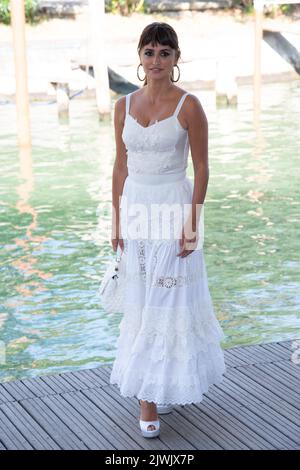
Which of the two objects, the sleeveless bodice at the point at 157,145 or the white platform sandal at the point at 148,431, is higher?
the sleeveless bodice at the point at 157,145

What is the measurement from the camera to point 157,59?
4023 millimetres

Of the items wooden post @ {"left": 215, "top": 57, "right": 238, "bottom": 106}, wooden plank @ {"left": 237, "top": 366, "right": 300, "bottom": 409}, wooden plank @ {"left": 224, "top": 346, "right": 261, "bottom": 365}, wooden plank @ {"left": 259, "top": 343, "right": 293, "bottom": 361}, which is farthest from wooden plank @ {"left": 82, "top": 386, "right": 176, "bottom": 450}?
wooden post @ {"left": 215, "top": 57, "right": 238, "bottom": 106}

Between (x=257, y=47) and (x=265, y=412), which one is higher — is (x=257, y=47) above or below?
above

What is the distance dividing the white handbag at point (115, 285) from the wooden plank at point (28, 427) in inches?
24.2

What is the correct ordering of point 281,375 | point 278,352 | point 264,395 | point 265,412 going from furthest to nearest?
point 278,352
point 281,375
point 264,395
point 265,412

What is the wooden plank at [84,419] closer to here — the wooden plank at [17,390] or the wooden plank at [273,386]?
the wooden plank at [17,390]

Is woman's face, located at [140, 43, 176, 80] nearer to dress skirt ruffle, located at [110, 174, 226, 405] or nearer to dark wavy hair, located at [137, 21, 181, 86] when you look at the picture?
dark wavy hair, located at [137, 21, 181, 86]

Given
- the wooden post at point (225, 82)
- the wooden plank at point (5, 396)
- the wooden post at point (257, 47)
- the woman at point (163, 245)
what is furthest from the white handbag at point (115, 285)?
the wooden post at point (225, 82)

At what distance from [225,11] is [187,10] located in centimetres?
112

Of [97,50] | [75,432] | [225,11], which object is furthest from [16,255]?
[225,11]

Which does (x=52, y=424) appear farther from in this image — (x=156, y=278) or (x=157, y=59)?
(x=157, y=59)

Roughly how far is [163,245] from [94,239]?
207 inches

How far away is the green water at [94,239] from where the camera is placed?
681 cm

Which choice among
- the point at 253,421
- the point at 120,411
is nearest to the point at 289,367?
the point at 253,421
